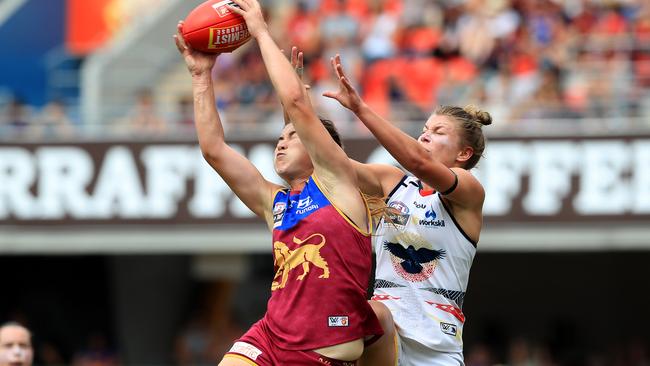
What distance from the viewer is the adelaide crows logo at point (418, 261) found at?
19.3ft

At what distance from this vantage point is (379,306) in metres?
5.73

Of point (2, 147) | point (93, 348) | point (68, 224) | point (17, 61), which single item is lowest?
point (93, 348)

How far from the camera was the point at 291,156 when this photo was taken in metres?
5.69

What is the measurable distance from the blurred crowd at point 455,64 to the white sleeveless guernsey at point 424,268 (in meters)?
7.56

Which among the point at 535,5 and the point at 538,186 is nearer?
the point at 538,186

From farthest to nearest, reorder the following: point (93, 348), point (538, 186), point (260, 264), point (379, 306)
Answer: point (260, 264), point (93, 348), point (538, 186), point (379, 306)

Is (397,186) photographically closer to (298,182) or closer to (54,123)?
(298,182)

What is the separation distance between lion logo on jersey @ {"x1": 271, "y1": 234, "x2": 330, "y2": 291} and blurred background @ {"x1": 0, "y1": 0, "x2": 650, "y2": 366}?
24.9 feet

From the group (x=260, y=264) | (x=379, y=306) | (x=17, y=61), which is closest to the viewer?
(x=379, y=306)

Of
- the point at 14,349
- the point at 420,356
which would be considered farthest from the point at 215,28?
the point at 14,349

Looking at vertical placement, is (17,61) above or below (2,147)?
above

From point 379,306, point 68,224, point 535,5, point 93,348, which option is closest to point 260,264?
point 93,348

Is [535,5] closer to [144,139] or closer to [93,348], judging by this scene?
[144,139]

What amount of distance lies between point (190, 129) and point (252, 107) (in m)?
0.81
